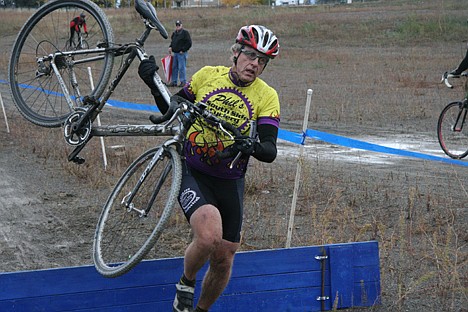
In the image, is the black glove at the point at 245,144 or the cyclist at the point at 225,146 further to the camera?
the cyclist at the point at 225,146

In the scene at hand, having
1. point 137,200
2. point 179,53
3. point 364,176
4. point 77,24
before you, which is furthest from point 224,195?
point 179,53

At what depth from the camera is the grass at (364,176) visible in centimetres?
747

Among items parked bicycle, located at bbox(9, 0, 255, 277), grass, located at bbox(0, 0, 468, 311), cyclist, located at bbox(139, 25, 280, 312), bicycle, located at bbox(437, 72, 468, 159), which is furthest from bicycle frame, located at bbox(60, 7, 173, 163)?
bicycle, located at bbox(437, 72, 468, 159)

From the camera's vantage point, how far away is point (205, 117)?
5.48 meters

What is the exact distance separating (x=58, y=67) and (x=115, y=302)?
211cm

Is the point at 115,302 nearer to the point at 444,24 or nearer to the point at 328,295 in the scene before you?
the point at 328,295

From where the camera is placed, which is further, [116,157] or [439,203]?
[116,157]

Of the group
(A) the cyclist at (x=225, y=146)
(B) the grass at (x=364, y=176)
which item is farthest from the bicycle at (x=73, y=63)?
(B) the grass at (x=364, y=176)

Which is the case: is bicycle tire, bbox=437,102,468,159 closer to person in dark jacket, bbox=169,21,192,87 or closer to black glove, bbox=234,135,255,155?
black glove, bbox=234,135,255,155

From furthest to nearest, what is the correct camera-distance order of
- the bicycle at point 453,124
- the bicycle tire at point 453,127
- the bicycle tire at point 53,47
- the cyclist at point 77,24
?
the bicycle tire at point 453,127, the bicycle at point 453,124, the cyclist at point 77,24, the bicycle tire at point 53,47

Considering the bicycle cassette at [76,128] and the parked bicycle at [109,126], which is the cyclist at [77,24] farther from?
the bicycle cassette at [76,128]

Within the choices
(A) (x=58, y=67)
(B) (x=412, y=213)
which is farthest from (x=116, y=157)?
(A) (x=58, y=67)

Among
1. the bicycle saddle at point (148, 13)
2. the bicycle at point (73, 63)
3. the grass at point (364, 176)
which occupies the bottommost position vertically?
the grass at point (364, 176)

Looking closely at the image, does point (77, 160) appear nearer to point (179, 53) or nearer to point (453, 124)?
point (453, 124)
